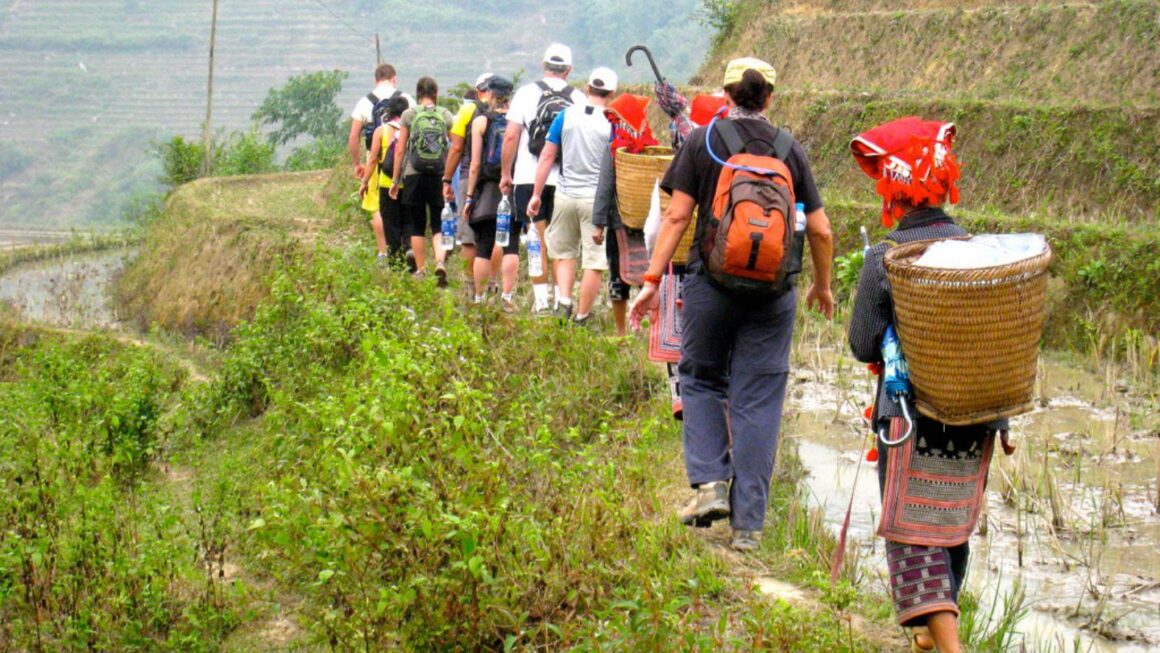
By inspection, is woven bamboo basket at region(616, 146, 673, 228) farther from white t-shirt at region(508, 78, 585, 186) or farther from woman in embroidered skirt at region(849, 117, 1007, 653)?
woman in embroidered skirt at region(849, 117, 1007, 653)

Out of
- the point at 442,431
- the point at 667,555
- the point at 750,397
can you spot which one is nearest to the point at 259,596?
the point at 442,431

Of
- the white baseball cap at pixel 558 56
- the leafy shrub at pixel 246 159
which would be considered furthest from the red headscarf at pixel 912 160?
the leafy shrub at pixel 246 159

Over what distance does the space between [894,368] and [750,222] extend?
2.50ft

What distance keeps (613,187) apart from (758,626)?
11.7 feet

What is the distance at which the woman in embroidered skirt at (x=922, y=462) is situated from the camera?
4352mm

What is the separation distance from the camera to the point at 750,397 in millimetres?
5305

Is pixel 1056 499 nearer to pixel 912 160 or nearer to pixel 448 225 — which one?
pixel 912 160

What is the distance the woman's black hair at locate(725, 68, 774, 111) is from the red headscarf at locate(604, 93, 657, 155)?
226cm

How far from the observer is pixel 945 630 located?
14.0 feet

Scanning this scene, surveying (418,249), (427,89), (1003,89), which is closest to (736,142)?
(427,89)

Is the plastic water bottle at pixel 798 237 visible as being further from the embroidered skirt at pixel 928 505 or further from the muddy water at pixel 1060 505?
the muddy water at pixel 1060 505

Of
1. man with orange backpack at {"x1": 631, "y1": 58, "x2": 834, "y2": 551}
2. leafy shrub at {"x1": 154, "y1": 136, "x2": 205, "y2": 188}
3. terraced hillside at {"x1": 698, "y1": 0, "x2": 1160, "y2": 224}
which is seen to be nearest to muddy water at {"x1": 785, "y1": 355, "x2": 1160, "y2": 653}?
man with orange backpack at {"x1": 631, "y1": 58, "x2": 834, "y2": 551}

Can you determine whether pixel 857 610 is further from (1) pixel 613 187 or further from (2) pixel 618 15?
(2) pixel 618 15

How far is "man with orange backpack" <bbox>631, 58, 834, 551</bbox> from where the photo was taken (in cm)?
A: 495
